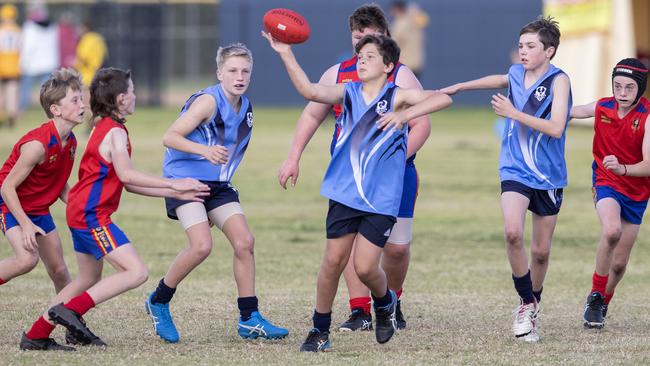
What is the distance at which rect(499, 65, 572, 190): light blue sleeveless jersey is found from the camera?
23.1 feet

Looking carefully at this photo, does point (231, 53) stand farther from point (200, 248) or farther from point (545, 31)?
point (545, 31)

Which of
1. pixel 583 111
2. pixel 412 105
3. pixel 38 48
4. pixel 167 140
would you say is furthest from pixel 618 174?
pixel 38 48

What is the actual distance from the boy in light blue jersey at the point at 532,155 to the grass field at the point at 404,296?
0.46 metres

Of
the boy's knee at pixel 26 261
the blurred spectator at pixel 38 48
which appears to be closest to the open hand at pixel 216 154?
the boy's knee at pixel 26 261

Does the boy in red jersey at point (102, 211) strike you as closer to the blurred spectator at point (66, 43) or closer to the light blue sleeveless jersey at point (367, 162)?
the light blue sleeveless jersey at point (367, 162)

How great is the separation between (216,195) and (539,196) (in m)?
1.92

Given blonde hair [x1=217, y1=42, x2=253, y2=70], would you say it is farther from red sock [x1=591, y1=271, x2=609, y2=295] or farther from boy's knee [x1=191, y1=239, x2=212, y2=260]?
red sock [x1=591, y1=271, x2=609, y2=295]

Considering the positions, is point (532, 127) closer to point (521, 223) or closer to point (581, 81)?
point (521, 223)

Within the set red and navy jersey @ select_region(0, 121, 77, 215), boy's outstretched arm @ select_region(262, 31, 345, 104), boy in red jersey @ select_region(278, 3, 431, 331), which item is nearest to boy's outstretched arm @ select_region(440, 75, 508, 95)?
boy in red jersey @ select_region(278, 3, 431, 331)

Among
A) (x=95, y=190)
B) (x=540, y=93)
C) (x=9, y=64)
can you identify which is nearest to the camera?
(x=95, y=190)

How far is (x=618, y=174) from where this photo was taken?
7.28 metres

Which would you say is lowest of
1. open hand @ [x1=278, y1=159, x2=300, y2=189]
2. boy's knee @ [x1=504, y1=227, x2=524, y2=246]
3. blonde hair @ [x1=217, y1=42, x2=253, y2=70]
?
boy's knee @ [x1=504, y1=227, x2=524, y2=246]

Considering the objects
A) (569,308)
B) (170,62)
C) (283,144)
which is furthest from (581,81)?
(170,62)

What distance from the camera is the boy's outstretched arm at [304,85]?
21.1ft
